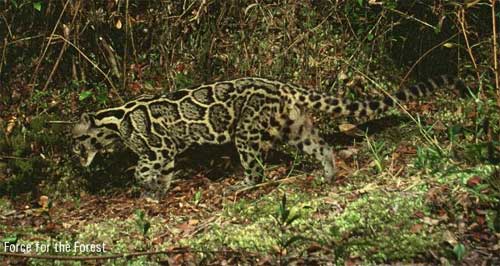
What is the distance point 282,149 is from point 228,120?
2.49ft

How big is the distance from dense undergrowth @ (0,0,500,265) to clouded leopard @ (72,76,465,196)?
28 centimetres

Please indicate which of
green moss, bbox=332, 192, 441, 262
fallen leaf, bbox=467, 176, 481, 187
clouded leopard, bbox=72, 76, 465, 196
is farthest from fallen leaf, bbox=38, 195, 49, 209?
fallen leaf, bbox=467, 176, 481, 187

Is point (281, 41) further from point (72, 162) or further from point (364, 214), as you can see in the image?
point (364, 214)

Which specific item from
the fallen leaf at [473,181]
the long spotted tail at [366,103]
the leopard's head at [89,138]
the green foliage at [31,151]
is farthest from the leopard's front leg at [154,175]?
the fallen leaf at [473,181]

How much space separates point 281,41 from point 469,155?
2.97m

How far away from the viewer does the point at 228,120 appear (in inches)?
284

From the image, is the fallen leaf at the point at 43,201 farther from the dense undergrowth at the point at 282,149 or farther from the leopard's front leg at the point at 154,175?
the leopard's front leg at the point at 154,175

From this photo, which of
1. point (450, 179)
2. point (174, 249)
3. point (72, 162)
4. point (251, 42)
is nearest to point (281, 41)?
point (251, 42)

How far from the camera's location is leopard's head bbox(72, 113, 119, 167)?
752 centimetres

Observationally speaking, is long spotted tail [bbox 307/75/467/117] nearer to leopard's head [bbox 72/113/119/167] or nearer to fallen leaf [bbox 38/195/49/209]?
leopard's head [bbox 72/113/119/167]

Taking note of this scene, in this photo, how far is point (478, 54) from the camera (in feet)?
28.0

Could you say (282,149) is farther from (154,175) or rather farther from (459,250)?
(459,250)

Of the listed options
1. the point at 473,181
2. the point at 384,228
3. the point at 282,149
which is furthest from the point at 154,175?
the point at 473,181

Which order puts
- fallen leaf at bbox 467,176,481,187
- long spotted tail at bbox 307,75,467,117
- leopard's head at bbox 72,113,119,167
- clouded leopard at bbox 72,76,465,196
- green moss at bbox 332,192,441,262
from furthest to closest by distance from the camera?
leopard's head at bbox 72,113,119,167 → long spotted tail at bbox 307,75,467,117 → clouded leopard at bbox 72,76,465,196 → fallen leaf at bbox 467,176,481,187 → green moss at bbox 332,192,441,262
